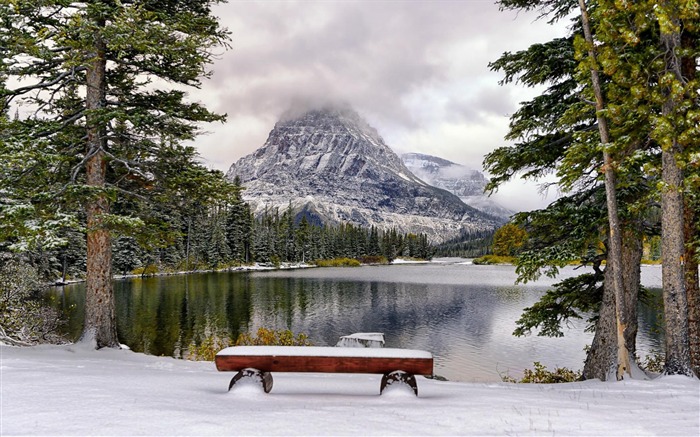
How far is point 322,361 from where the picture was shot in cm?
535

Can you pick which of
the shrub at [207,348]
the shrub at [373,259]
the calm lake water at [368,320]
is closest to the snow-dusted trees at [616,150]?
the calm lake water at [368,320]

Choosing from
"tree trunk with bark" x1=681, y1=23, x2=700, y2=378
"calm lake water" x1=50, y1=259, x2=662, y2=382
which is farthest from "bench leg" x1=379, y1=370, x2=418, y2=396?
"calm lake water" x1=50, y1=259, x2=662, y2=382

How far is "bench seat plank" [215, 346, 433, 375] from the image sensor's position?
5.33m

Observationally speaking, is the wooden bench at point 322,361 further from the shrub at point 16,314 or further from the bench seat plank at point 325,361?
the shrub at point 16,314

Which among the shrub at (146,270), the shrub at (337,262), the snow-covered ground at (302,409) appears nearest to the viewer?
the snow-covered ground at (302,409)

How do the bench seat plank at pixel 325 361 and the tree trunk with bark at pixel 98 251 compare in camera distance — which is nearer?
the bench seat plank at pixel 325 361

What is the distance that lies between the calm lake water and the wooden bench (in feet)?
44.9

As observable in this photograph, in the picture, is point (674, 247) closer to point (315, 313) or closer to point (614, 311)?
point (614, 311)

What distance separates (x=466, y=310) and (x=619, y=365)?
27211mm

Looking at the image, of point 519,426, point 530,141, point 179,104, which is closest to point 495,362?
point 530,141

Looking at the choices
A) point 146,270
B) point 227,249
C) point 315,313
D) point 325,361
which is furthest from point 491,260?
point 325,361

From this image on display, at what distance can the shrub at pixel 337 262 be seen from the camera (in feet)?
349

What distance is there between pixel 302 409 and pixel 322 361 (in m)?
0.80

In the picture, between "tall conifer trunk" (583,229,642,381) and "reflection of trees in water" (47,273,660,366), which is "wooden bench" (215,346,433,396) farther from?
"reflection of trees in water" (47,273,660,366)
